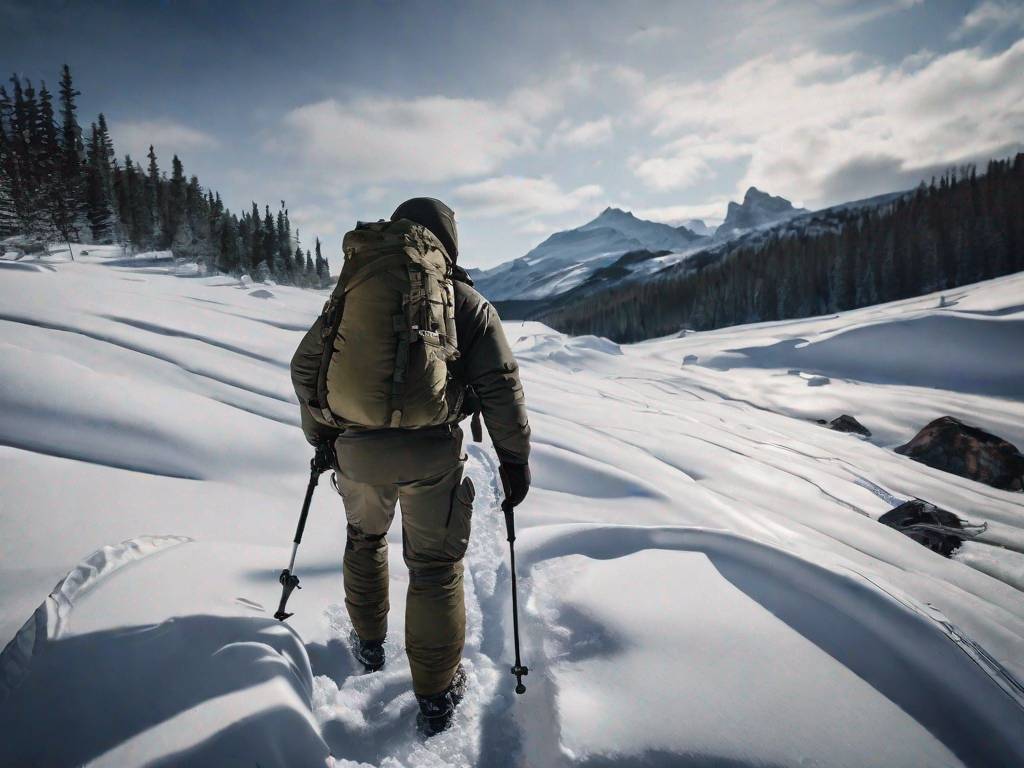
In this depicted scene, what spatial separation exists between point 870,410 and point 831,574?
13.4 meters

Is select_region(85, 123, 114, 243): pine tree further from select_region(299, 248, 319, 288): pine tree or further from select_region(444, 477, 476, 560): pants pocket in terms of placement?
select_region(444, 477, 476, 560): pants pocket

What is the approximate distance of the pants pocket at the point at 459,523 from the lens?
1921mm

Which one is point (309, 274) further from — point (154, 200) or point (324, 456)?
point (324, 456)

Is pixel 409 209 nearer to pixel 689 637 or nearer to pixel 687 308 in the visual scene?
pixel 689 637

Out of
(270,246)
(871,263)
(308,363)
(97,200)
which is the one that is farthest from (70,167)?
(871,263)

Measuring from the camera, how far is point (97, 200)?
137 ft

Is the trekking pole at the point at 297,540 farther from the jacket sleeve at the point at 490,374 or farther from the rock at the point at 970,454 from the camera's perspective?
the rock at the point at 970,454

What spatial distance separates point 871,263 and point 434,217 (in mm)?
68357

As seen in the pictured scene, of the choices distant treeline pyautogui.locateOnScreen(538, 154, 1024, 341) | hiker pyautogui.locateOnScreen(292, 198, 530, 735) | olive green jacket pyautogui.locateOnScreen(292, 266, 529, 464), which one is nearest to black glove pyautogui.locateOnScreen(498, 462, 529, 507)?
hiker pyautogui.locateOnScreen(292, 198, 530, 735)

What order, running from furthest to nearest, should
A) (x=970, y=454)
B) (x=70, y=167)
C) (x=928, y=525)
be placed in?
1. (x=70, y=167)
2. (x=970, y=454)
3. (x=928, y=525)

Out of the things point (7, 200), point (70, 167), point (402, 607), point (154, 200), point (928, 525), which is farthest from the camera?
point (154, 200)

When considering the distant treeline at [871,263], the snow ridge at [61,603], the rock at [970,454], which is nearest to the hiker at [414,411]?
the snow ridge at [61,603]

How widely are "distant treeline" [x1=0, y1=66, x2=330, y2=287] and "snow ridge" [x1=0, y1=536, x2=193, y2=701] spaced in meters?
45.6

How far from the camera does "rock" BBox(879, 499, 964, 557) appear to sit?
4664mm
